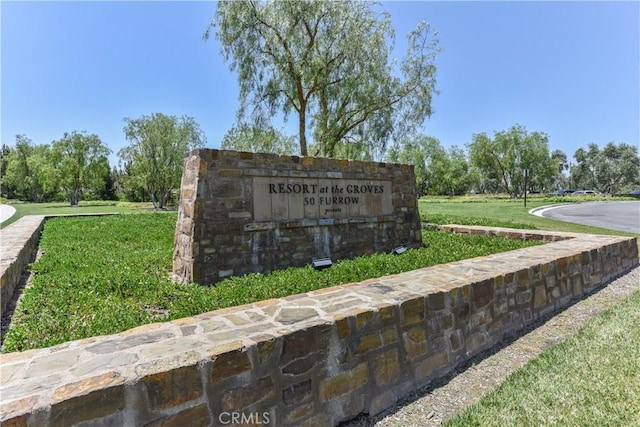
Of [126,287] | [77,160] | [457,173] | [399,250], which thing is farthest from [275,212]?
[457,173]

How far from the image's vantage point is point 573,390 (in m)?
2.46

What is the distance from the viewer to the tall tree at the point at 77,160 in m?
31.9

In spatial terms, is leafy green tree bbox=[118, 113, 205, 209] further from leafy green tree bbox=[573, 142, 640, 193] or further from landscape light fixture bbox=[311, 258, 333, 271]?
leafy green tree bbox=[573, 142, 640, 193]

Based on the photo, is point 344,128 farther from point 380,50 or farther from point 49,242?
point 49,242

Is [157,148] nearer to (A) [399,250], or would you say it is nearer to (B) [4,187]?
(A) [399,250]

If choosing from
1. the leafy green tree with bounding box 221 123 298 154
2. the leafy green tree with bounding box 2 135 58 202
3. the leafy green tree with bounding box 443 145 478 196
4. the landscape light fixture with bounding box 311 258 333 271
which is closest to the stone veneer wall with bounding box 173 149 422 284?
the landscape light fixture with bounding box 311 258 333 271

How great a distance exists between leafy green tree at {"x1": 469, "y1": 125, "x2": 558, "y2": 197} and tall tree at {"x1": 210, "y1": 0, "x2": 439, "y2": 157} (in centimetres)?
3120

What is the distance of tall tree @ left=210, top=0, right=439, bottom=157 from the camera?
449 inches

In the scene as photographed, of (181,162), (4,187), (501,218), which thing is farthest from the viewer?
(4,187)

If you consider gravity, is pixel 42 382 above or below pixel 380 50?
below

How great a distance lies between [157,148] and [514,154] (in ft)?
116

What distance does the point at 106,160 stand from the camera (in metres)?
34.4

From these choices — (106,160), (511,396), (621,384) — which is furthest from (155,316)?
(106,160)

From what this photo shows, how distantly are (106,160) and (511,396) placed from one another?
128 ft
